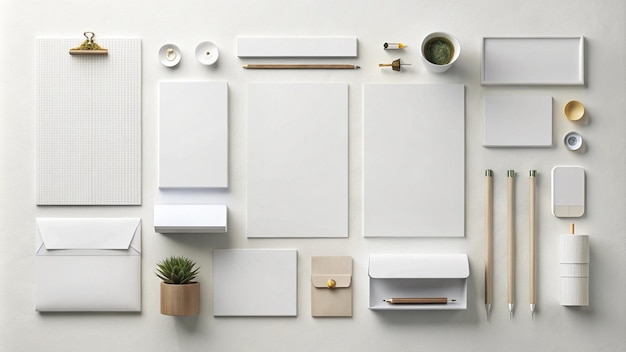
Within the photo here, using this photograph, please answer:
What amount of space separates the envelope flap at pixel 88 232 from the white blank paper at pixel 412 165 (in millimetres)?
1027

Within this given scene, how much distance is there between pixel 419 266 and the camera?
9.19 ft

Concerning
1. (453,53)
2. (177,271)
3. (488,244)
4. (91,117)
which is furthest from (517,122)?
(91,117)

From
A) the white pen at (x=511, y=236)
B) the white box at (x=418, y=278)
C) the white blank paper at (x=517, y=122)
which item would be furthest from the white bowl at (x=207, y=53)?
the white pen at (x=511, y=236)

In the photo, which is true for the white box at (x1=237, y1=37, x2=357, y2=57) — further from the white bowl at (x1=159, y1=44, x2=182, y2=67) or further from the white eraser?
the white eraser

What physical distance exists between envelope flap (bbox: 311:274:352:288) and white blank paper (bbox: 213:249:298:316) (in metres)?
0.09

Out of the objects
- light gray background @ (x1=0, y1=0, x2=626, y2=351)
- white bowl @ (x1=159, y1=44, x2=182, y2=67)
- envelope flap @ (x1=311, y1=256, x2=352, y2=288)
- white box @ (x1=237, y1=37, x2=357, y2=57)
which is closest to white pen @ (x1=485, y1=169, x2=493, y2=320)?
light gray background @ (x1=0, y1=0, x2=626, y2=351)

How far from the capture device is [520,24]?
114 inches

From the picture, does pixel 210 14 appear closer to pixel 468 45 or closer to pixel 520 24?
pixel 468 45

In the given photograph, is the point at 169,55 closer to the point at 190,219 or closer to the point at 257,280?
the point at 190,219

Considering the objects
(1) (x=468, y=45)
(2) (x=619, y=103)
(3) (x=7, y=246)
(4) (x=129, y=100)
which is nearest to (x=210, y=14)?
(4) (x=129, y=100)

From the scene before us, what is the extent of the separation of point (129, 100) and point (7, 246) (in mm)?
829

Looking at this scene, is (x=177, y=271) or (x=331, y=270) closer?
(x=177, y=271)

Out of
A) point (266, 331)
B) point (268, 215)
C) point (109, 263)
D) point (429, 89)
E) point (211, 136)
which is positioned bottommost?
point (266, 331)

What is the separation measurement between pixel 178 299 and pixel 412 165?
1.14 m
